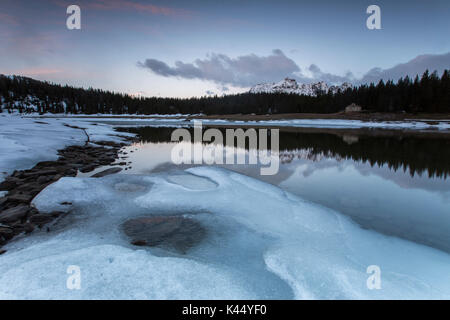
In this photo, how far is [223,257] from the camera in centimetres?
468

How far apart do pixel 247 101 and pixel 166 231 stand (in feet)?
409

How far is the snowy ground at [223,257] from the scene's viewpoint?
3611 millimetres

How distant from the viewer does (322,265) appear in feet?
14.2

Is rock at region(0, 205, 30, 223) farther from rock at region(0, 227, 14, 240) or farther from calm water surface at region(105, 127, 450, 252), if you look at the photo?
calm water surface at region(105, 127, 450, 252)

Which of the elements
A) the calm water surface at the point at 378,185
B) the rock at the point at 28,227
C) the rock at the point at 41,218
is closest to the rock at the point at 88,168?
the calm water surface at the point at 378,185

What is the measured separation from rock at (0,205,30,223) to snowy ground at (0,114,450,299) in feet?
1.32

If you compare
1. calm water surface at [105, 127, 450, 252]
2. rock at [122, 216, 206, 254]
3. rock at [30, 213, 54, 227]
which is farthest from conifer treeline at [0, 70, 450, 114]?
rock at [30, 213, 54, 227]

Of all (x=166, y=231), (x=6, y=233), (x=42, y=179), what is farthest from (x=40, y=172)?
(x=166, y=231)

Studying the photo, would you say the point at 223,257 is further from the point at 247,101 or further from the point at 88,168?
the point at 247,101

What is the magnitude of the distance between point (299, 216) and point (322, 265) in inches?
91.5

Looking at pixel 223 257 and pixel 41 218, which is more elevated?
pixel 41 218

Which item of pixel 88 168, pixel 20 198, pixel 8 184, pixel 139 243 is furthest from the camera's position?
pixel 88 168
